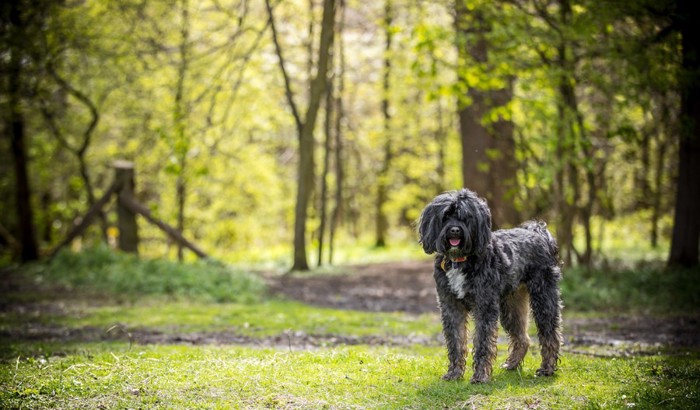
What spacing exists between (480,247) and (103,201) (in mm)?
13749

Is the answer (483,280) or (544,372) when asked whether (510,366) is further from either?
(483,280)

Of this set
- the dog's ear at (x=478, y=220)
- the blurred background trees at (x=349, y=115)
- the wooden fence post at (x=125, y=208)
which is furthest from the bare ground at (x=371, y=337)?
the wooden fence post at (x=125, y=208)

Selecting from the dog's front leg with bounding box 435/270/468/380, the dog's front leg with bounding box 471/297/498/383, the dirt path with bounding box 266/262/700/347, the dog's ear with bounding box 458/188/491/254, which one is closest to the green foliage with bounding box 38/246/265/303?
the dirt path with bounding box 266/262/700/347

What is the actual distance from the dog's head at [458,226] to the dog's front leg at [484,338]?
56 centimetres

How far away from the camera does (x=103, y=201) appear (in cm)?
1756

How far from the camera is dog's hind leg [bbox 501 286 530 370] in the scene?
7.12 metres

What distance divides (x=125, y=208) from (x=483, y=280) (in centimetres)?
1371

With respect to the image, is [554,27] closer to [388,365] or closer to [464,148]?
[464,148]

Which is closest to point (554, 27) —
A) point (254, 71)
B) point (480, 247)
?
point (480, 247)

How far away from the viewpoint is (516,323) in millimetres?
7211

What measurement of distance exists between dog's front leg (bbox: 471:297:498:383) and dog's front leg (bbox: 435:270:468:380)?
174 millimetres

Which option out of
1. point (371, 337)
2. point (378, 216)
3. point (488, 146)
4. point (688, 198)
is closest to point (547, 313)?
point (371, 337)

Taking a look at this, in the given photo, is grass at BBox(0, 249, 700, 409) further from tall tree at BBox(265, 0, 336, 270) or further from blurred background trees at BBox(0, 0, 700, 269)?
tall tree at BBox(265, 0, 336, 270)

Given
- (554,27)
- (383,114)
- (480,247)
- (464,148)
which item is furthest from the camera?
(383,114)
